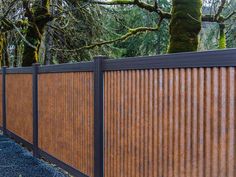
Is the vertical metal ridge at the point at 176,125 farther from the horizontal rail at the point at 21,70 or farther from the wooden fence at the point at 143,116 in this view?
the horizontal rail at the point at 21,70

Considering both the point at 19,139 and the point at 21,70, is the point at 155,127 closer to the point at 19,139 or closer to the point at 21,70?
the point at 21,70

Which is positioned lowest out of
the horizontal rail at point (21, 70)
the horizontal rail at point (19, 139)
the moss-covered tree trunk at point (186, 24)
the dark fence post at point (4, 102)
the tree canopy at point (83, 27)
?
the horizontal rail at point (19, 139)

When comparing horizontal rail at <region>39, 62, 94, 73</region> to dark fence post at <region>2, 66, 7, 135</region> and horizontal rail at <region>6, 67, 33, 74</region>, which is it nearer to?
horizontal rail at <region>6, 67, 33, 74</region>

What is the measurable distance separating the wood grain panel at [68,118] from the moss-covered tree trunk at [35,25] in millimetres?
4699

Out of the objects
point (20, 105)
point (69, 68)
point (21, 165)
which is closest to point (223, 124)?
point (69, 68)

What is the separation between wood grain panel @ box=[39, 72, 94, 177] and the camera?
211 inches

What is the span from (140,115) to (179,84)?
731 mm

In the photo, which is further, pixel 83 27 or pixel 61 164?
pixel 83 27

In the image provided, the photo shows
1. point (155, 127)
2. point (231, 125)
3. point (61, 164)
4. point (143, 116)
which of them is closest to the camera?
point (231, 125)

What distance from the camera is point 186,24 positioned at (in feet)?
18.9

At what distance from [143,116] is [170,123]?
47 cm

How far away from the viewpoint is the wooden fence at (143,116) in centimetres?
310

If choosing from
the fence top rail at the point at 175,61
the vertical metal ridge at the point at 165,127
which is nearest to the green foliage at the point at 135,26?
the fence top rail at the point at 175,61

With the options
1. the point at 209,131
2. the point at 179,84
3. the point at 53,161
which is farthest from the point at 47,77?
the point at 209,131
